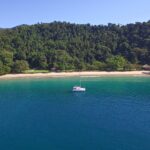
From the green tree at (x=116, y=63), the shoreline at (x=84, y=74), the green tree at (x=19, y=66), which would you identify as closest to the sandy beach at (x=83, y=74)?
the shoreline at (x=84, y=74)

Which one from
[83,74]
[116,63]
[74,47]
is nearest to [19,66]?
[83,74]

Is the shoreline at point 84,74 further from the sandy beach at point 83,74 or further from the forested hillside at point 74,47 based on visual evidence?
the forested hillside at point 74,47

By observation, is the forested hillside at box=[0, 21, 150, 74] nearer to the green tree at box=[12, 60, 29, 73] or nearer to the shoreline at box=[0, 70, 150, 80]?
the green tree at box=[12, 60, 29, 73]

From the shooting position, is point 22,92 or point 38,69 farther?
point 38,69

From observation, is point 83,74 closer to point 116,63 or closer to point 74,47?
point 116,63

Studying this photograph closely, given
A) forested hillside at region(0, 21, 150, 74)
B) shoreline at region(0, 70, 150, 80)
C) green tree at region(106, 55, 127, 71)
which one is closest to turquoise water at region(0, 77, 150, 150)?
shoreline at region(0, 70, 150, 80)

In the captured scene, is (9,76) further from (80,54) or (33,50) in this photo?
(80,54)

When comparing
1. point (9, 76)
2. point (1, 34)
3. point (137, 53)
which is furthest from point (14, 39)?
point (137, 53)
